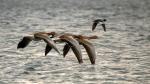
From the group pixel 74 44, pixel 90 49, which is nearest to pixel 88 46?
pixel 90 49

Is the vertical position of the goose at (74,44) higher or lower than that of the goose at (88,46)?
higher

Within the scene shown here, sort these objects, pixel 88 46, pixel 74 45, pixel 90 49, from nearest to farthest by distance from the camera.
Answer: pixel 74 45, pixel 90 49, pixel 88 46

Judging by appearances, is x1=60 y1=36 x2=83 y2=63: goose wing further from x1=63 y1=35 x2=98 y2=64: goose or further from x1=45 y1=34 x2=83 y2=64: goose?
x1=63 y1=35 x2=98 y2=64: goose

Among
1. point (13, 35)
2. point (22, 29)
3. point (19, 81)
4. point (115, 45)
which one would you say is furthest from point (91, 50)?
point (22, 29)

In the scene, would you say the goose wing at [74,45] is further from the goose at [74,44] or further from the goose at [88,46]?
the goose at [88,46]

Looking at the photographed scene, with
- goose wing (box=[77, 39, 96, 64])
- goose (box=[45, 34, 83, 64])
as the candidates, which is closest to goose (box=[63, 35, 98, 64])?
goose wing (box=[77, 39, 96, 64])

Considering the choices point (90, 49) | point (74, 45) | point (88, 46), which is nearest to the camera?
point (74, 45)

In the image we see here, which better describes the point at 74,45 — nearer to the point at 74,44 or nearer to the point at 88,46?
the point at 74,44

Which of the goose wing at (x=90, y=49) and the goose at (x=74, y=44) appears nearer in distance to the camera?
the goose at (x=74, y=44)

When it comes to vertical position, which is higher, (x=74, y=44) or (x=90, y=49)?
(x=74, y=44)

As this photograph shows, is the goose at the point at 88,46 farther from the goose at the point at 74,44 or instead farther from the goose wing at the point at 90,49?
the goose at the point at 74,44

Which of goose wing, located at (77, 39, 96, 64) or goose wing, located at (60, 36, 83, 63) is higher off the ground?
goose wing, located at (60, 36, 83, 63)

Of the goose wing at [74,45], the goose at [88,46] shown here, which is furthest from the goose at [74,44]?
the goose at [88,46]

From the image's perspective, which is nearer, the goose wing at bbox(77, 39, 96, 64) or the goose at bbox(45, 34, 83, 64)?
the goose at bbox(45, 34, 83, 64)
